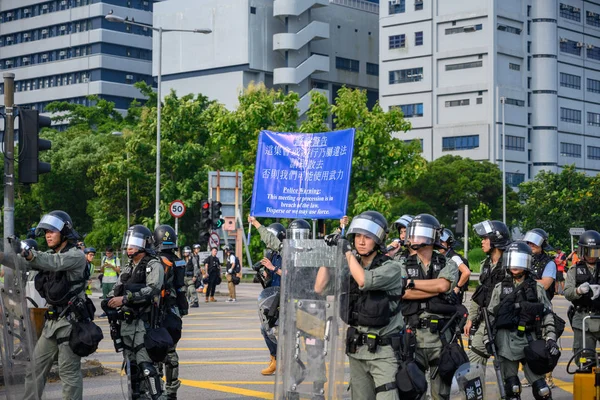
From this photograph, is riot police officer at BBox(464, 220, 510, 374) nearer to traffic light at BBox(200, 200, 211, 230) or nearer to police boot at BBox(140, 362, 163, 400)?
police boot at BBox(140, 362, 163, 400)

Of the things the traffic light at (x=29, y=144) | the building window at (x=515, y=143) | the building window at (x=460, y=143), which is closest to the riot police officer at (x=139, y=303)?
the traffic light at (x=29, y=144)

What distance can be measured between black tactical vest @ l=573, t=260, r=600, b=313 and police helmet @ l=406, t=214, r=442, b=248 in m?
3.12

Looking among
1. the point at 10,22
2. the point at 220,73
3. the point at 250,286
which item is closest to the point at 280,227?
the point at 250,286

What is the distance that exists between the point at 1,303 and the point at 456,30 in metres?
83.0

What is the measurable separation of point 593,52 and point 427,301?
87.8 m

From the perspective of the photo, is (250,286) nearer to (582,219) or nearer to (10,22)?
(582,219)

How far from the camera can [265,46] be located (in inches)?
3588

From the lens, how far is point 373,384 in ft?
25.8

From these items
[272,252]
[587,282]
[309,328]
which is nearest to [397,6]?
[272,252]

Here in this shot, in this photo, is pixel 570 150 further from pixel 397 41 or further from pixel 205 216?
pixel 205 216

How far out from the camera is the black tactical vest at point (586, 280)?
11266 millimetres

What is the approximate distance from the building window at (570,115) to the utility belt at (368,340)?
8346 cm

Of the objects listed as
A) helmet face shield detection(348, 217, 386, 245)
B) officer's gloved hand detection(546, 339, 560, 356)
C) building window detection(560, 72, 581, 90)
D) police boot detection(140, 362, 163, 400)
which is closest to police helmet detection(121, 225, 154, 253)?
police boot detection(140, 362, 163, 400)

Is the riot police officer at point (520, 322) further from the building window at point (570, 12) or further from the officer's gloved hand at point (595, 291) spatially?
the building window at point (570, 12)
